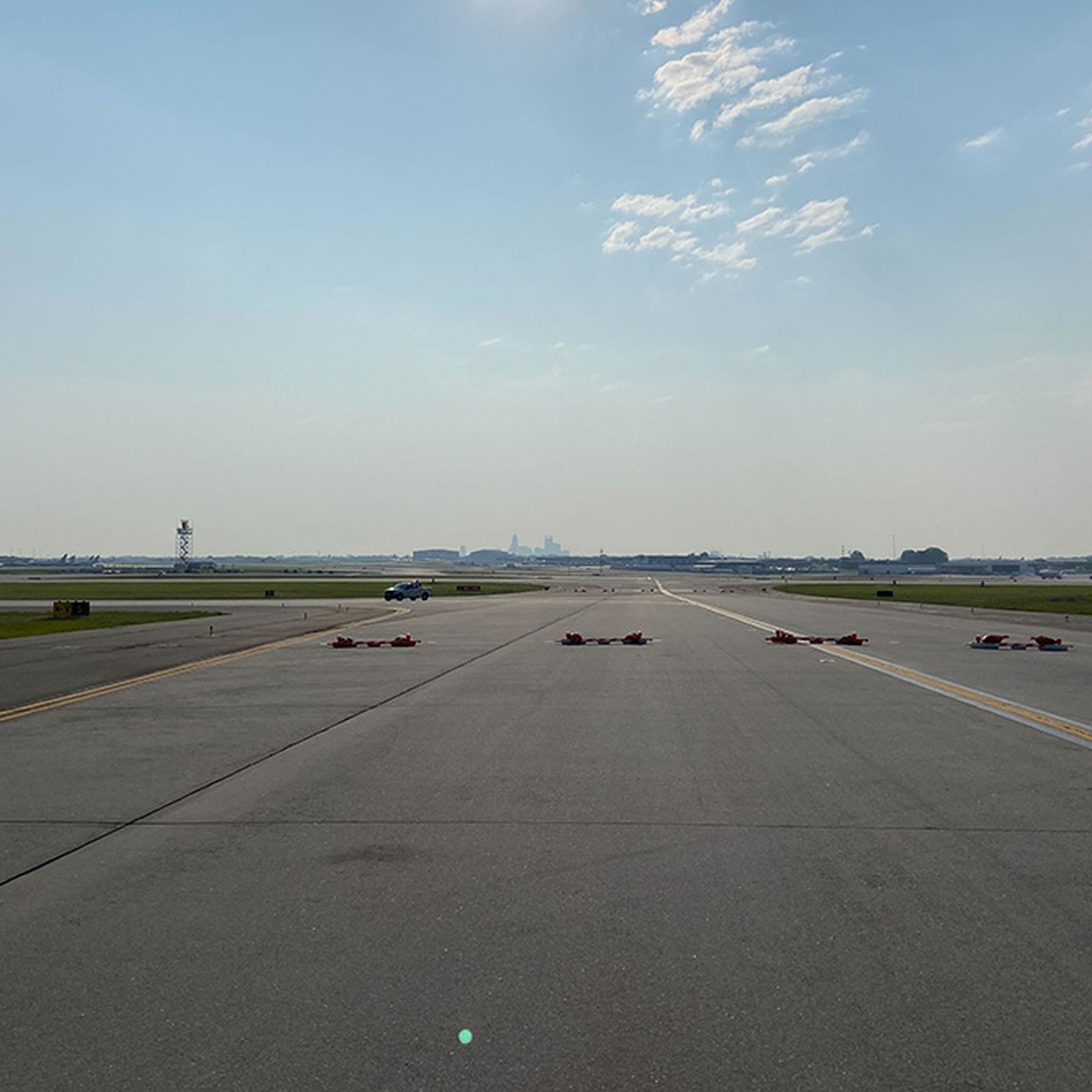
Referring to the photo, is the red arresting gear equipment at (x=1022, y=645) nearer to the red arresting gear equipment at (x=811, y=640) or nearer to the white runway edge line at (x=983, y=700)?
the red arresting gear equipment at (x=811, y=640)

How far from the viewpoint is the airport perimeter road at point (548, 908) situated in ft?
14.4

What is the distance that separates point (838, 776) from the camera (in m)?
10.2

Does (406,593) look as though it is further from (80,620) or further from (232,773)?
(232,773)

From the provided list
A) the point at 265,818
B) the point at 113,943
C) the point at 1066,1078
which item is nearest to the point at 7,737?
the point at 265,818

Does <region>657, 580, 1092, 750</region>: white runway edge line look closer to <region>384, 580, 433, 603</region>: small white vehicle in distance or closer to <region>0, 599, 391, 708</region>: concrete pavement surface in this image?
<region>0, 599, 391, 708</region>: concrete pavement surface

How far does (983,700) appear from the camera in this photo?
15.8 metres

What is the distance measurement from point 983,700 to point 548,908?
1182cm

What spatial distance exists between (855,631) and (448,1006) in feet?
102

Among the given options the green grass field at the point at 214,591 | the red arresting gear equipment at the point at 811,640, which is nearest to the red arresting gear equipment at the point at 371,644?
the red arresting gear equipment at the point at 811,640

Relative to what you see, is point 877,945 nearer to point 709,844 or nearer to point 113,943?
point 709,844

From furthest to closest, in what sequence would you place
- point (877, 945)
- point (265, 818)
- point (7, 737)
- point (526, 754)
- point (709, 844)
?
point (7, 737)
point (526, 754)
point (265, 818)
point (709, 844)
point (877, 945)

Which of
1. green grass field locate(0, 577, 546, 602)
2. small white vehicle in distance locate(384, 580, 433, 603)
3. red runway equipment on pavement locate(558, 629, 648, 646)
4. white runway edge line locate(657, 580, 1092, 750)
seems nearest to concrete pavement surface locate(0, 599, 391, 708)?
red runway equipment on pavement locate(558, 629, 648, 646)

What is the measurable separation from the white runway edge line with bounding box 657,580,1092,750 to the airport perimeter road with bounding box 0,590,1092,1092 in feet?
1.53

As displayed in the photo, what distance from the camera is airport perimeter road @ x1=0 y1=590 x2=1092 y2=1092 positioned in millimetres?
4375
